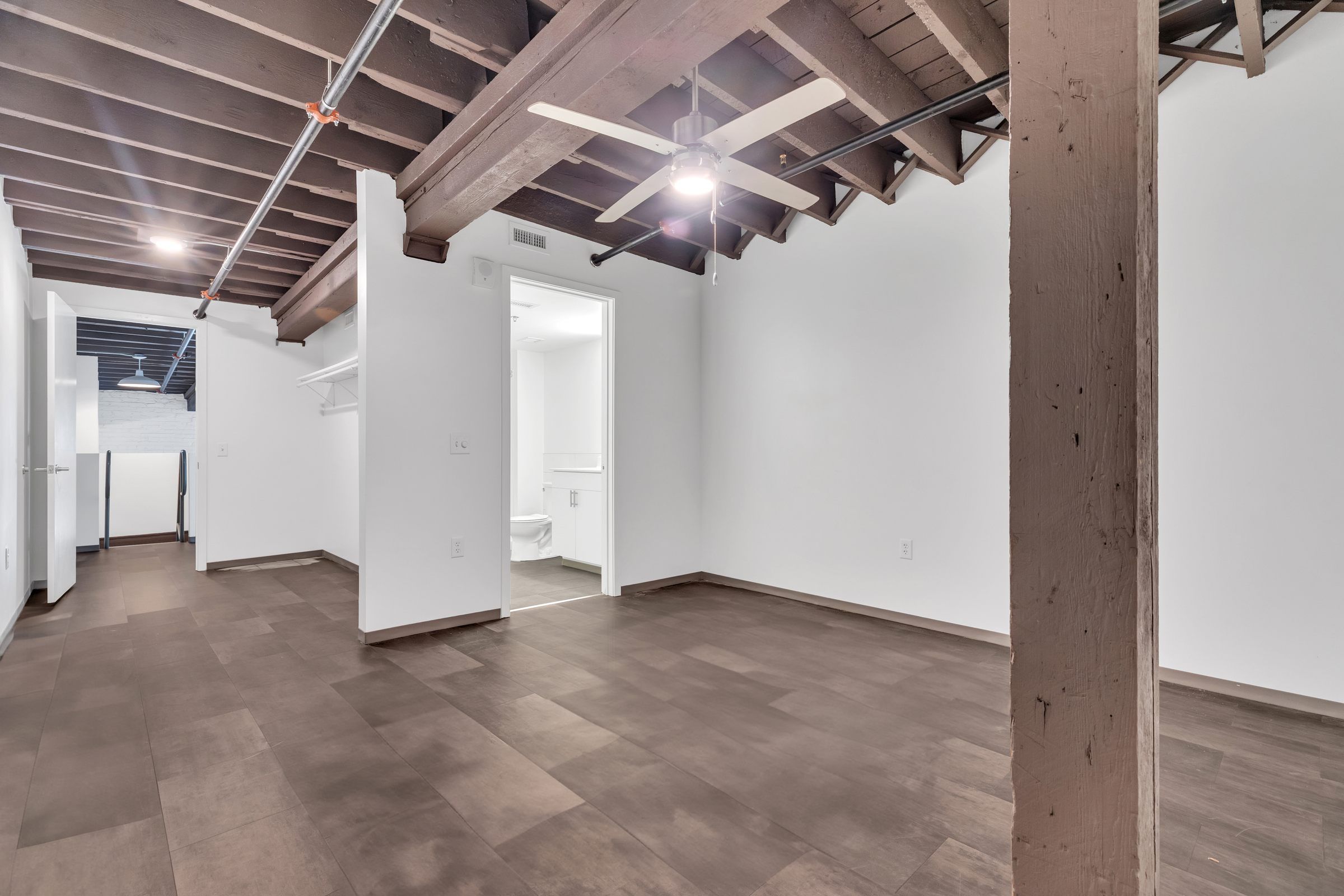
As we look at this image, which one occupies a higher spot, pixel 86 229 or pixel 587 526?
pixel 86 229

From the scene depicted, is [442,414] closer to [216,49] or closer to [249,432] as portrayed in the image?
[216,49]

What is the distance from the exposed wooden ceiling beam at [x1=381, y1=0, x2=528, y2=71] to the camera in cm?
223

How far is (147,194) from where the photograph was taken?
3713 mm

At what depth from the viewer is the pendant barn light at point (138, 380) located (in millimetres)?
9117

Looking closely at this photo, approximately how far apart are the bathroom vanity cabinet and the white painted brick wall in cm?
815

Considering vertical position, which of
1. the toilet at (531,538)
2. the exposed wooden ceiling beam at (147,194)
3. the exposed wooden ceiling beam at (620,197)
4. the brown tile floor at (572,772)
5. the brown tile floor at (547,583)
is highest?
the exposed wooden ceiling beam at (620,197)

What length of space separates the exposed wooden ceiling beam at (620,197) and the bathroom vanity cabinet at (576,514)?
2.18 meters

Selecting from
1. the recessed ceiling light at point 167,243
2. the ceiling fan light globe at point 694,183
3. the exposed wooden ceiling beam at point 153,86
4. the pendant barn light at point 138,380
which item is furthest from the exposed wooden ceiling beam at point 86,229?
the pendant barn light at point 138,380

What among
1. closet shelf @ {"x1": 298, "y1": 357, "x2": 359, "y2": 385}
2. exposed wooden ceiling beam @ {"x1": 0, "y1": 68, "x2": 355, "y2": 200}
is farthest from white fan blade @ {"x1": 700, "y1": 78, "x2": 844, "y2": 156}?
closet shelf @ {"x1": 298, "y1": 357, "x2": 359, "y2": 385}

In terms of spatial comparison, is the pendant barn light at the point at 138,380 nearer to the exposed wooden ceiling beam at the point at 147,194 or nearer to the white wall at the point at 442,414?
the exposed wooden ceiling beam at the point at 147,194

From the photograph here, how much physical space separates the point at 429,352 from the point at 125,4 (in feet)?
6.06

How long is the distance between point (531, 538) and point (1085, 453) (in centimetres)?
523

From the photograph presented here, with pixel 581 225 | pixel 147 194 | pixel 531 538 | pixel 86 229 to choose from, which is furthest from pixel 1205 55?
pixel 86 229

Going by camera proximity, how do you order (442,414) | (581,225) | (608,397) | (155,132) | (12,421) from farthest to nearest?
(608,397)
(581,225)
(12,421)
(442,414)
(155,132)
